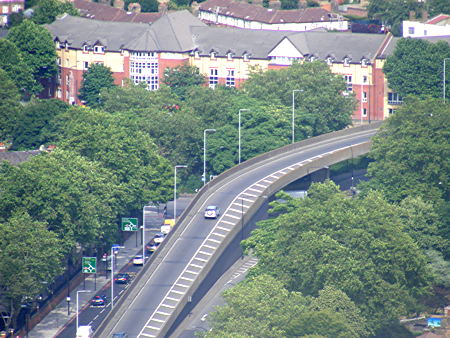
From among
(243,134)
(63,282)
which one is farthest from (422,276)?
(243,134)

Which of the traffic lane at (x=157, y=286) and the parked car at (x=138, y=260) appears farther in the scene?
the parked car at (x=138, y=260)

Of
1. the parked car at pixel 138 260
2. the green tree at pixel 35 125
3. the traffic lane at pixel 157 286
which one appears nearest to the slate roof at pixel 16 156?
the green tree at pixel 35 125

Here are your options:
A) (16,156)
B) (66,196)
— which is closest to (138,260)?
(66,196)

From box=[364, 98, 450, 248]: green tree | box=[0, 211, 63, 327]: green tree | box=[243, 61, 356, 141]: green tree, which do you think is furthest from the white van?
box=[243, 61, 356, 141]: green tree

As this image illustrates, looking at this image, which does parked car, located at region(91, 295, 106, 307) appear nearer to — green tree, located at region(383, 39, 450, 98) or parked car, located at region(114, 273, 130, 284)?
parked car, located at region(114, 273, 130, 284)

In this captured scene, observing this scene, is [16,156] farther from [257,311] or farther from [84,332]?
[257,311]

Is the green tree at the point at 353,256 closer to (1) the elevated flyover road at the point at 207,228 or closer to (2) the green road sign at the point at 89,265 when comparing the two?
(1) the elevated flyover road at the point at 207,228

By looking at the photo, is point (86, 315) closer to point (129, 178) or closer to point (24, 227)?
point (24, 227)
